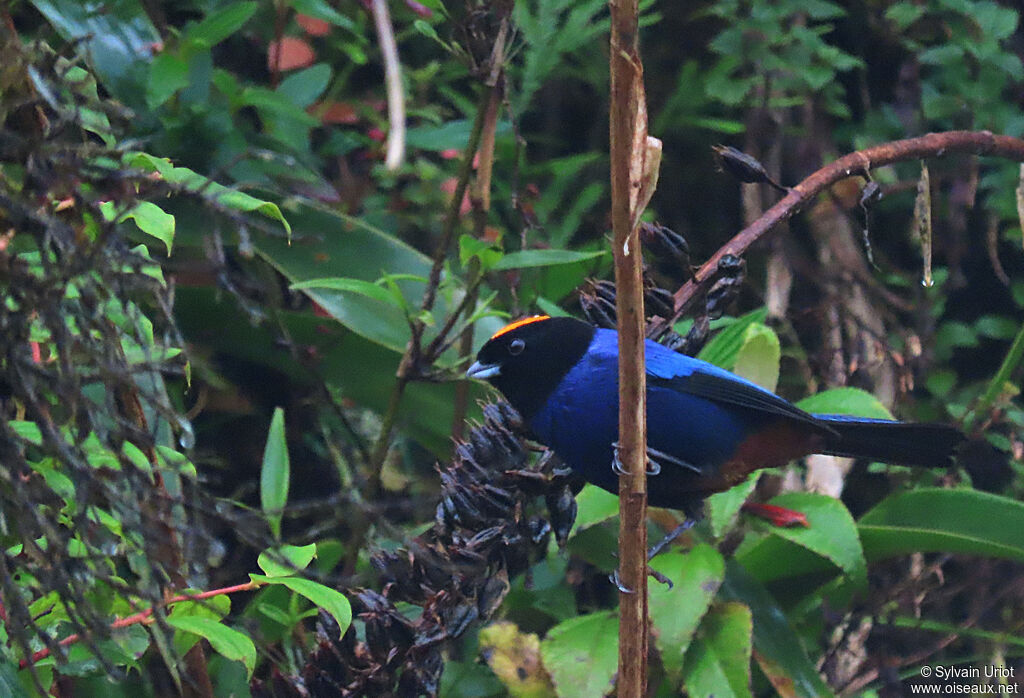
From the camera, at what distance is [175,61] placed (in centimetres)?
243

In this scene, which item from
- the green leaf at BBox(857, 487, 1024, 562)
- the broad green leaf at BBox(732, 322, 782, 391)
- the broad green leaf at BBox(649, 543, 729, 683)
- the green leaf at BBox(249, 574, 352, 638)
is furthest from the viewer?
the broad green leaf at BBox(732, 322, 782, 391)

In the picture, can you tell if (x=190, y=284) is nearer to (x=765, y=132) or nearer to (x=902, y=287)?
(x=765, y=132)

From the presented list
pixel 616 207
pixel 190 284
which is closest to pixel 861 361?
pixel 190 284

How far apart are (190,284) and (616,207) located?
1870mm

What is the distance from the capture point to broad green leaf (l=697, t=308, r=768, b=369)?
2.56 meters

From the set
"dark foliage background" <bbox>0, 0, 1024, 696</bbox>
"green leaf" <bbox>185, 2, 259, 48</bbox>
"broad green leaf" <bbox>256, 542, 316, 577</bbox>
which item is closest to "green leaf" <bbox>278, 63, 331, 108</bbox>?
"dark foliage background" <bbox>0, 0, 1024, 696</bbox>

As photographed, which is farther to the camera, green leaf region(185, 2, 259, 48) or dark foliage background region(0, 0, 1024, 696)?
green leaf region(185, 2, 259, 48)

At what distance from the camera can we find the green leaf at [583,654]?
6.75ft

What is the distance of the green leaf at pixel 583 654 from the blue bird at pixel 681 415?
0.29m

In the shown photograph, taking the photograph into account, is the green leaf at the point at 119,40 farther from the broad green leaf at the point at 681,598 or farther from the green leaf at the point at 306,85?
the broad green leaf at the point at 681,598

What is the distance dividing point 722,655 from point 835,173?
1.01 metres

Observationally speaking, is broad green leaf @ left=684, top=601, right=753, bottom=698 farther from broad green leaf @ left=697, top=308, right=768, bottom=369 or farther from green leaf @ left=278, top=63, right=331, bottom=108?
green leaf @ left=278, top=63, right=331, bottom=108

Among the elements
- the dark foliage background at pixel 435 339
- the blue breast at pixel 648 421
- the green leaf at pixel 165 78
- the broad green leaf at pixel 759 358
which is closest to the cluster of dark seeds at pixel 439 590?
the dark foliage background at pixel 435 339

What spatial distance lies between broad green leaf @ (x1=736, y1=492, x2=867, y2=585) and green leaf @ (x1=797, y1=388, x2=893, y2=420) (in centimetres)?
23
